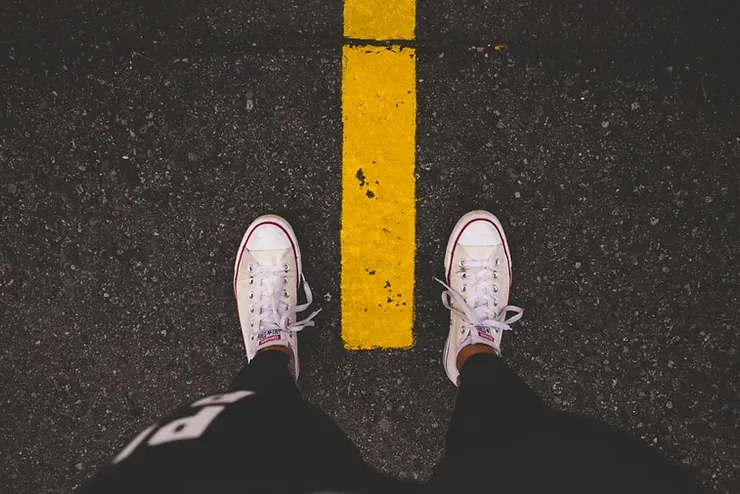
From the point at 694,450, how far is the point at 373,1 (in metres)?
2.11

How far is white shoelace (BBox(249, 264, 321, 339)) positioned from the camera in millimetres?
1931

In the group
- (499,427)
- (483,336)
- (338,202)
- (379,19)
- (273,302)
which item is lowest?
(499,427)

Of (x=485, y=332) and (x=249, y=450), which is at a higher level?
(x=485, y=332)

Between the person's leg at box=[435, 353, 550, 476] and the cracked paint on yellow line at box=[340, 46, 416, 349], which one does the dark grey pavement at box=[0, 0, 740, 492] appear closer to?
the cracked paint on yellow line at box=[340, 46, 416, 349]

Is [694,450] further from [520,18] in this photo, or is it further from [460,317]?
[520,18]

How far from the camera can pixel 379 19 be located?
1.86 m

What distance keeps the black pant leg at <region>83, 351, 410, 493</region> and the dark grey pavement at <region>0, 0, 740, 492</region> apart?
620 mm

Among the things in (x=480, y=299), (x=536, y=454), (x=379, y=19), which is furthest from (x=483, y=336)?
(x=379, y=19)

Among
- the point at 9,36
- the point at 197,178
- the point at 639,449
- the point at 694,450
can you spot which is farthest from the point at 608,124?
the point at 9,36

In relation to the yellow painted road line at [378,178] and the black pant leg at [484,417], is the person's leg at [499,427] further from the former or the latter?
the yellow painted road line at [378,178]

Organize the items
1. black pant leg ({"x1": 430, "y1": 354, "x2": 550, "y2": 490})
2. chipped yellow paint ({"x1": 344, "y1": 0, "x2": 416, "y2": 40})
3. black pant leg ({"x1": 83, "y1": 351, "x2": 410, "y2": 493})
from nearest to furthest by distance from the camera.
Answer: black pant leg ({"x1": 83, "y1": 351, "x2": 410, "y2": 493}) < black pant leg ({"x1": 430, "y1": 354, "x2": 550, "y2": 490}) < chipped yellow paint ({"x1": 344, "y1": 0, "x2": 416, "y2": 40})

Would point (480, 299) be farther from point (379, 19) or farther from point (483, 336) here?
point (379, 19)

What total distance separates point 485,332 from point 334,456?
0.86 metres

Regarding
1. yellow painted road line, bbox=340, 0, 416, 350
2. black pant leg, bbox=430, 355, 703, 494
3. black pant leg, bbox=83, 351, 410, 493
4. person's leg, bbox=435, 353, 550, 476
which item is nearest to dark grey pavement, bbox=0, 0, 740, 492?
yellow painted road line, bbox=340, 0, 416, 350
